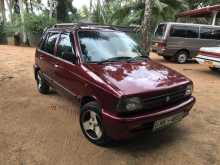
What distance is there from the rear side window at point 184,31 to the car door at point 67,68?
26.0 feet

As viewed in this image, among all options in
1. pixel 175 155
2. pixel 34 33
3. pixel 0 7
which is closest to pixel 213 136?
pixel 175 155

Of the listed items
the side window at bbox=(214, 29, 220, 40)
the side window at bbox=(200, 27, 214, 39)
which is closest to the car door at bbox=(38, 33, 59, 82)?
the side window at bbox=(200, 27, 214, 39)

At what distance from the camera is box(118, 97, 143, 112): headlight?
11.0 ft

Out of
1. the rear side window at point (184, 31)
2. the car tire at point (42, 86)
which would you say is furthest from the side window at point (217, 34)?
the car tire at point (42, 86)

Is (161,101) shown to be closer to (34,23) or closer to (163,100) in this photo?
(163,100)

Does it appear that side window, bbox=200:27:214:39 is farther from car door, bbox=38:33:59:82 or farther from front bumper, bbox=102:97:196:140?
front bumper, bbox=102:97:196:140

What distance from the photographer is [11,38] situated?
20.8m

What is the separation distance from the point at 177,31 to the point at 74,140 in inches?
365

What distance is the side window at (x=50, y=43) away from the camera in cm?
543

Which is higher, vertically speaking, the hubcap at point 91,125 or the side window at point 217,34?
the side window at point 217,34

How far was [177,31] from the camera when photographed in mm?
11898

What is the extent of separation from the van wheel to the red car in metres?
7.84

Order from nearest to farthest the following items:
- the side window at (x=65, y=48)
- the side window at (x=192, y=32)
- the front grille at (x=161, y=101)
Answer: the front grille at (x=161, y=101) < the side window at (x=65, y=48) < the side window at (x=192, y=32)

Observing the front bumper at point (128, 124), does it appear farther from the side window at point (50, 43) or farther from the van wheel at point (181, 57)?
the van wheel at point (181, 57)
